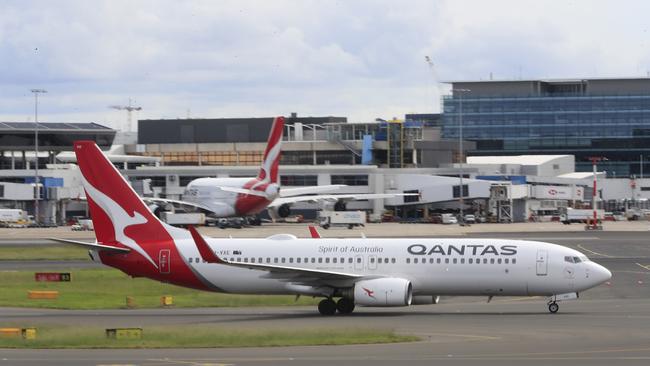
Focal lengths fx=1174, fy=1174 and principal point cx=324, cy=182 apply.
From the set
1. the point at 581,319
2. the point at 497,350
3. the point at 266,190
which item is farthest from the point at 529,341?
the point at 266,190

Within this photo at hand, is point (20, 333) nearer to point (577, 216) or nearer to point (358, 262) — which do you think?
point (358, 262)

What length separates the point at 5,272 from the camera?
Answer: 70938 millimetres

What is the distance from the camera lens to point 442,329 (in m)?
43.3

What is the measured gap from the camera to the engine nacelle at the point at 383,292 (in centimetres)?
4928

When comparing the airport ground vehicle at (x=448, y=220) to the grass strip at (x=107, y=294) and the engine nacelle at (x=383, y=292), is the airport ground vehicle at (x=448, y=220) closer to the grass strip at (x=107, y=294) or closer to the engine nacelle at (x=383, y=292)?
the grass strip at (x=107, y=294)

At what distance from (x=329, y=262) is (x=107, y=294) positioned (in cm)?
1480

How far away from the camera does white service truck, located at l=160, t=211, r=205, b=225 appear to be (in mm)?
127812

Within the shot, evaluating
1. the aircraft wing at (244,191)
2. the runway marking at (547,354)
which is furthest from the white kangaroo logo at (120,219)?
the aircraft wing at (244,191)

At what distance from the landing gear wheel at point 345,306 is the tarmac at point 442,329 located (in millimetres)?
494

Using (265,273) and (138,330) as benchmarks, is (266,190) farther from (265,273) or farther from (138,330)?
(138,330)

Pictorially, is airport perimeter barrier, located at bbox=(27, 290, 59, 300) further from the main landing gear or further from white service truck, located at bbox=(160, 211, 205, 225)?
white service truck, located at bbox=(160, 211, 205, 225)

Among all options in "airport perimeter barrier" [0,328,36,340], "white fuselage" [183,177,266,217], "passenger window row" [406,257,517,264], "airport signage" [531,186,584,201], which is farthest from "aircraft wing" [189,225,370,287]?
"airport signage" [531,186,584,201]

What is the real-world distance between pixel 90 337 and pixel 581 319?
19501mm

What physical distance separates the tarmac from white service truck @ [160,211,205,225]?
66017mm
